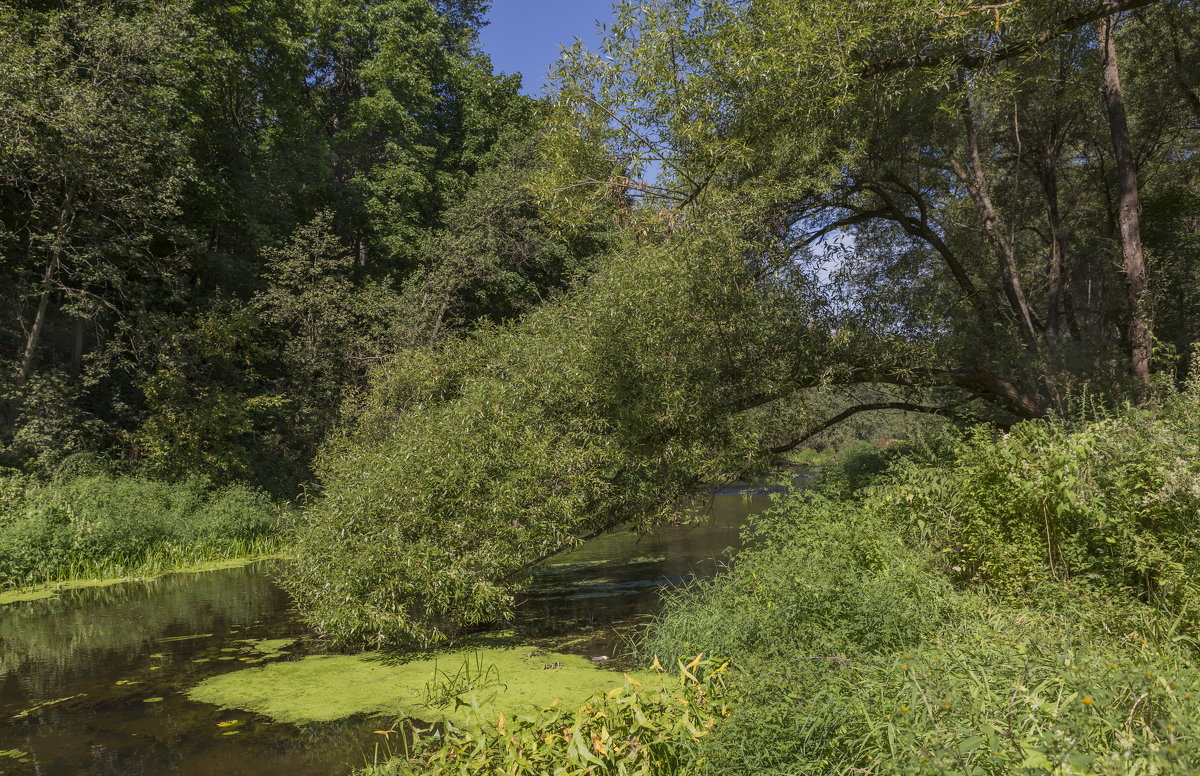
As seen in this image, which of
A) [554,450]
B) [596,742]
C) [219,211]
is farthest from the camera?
[219,211]

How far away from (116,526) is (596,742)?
13.4 m

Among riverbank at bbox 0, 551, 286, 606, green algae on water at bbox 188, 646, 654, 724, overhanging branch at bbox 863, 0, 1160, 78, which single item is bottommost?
green algae on water at bbox 188, 646, 654, 724

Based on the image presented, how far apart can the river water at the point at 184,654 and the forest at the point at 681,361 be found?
37.9 inches

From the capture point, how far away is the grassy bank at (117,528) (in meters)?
12.8

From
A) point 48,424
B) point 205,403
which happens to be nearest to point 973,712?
point 48,424

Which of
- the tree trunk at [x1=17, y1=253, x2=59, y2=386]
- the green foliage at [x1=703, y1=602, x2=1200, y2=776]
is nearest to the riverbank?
the tree trunk at [x1=17, y1=253, x2=59, y2=386]

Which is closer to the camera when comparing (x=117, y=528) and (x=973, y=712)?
(x=973, y=712)

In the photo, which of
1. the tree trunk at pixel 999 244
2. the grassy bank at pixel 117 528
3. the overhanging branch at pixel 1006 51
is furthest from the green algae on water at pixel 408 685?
the tree trunk at pixel 999 244

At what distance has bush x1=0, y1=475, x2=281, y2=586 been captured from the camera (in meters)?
12.8

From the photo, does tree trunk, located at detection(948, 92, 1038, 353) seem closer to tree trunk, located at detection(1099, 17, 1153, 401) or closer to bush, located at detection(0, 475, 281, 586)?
tree trunk, located at detection(1099, 17, 1153, 401)

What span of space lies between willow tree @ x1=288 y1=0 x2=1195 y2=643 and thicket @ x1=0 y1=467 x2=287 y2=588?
5639 millimetres

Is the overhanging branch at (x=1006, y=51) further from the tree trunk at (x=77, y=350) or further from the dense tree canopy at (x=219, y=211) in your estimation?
the tree trunk at (x=77, y=350)

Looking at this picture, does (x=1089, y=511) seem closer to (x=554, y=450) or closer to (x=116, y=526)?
(x=554, y=450)

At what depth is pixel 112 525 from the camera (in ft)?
45.3
